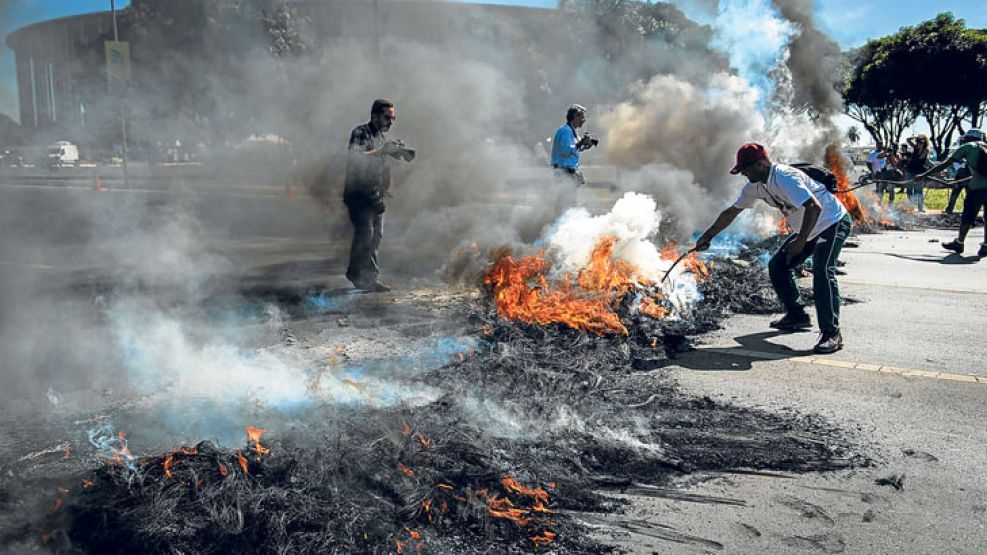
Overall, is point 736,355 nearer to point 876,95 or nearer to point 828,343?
point 828,343

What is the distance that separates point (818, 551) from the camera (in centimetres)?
272

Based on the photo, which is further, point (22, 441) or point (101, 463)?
point (22, 441)

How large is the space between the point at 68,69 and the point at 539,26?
14961mm

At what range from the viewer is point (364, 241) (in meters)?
7.58

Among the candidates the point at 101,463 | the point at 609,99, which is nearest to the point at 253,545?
the point at 101,463

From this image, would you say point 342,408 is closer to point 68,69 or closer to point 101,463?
point 101,463

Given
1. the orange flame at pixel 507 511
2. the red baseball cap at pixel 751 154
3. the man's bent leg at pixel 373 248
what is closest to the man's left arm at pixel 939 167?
the red baseball cap at pixel 751 154

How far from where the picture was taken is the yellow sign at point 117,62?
6.66 m

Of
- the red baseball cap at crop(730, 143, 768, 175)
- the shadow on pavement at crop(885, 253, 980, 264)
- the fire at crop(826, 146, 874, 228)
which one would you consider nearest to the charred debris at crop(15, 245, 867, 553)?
the red baseball cap at crop(730, 143, 768, 175)

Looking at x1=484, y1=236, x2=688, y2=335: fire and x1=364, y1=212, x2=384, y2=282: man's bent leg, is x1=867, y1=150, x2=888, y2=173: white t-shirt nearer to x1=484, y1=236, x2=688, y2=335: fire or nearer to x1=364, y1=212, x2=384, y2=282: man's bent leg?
x1=484, y1=236, x2=688, y2=335: fire

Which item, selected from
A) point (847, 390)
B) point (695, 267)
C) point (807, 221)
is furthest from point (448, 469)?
point (695, 267)

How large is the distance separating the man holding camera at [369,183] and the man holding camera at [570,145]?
266 cm

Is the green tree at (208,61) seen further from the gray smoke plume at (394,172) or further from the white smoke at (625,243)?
the white smoke at (625,243)

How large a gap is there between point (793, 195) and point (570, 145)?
4.15 m
